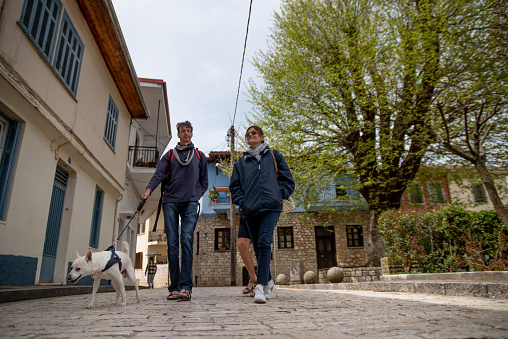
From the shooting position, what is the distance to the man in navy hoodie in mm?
4250

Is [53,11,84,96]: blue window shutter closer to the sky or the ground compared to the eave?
closer to the ground

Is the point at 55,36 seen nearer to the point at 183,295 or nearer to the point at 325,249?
the point at 183,295

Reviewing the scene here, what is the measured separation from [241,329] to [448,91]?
41.8 ft

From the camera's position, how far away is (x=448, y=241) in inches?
324

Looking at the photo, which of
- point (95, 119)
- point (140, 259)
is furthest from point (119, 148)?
point (140, 259)

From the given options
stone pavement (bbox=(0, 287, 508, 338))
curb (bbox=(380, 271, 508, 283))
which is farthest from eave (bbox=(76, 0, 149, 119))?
curb (bbox=(380, 271, 508, 283))

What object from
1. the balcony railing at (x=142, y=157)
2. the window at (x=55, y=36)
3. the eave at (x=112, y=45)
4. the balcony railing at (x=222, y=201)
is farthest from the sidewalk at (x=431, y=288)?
the balcony railing at (x=222, y=201)

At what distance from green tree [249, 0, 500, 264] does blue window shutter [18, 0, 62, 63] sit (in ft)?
30.7

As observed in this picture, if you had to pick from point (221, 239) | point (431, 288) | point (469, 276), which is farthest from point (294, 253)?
point (431, 288)

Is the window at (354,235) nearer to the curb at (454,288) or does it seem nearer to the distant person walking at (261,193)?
the curb at (454,288)

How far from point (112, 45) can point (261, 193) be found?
6920 millimetres

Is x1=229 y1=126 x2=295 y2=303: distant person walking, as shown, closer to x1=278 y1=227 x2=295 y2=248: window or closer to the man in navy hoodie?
the man in navy hoodie

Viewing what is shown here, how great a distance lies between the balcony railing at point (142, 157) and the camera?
14.5 meters

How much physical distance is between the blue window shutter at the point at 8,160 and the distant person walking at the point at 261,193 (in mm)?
3470
